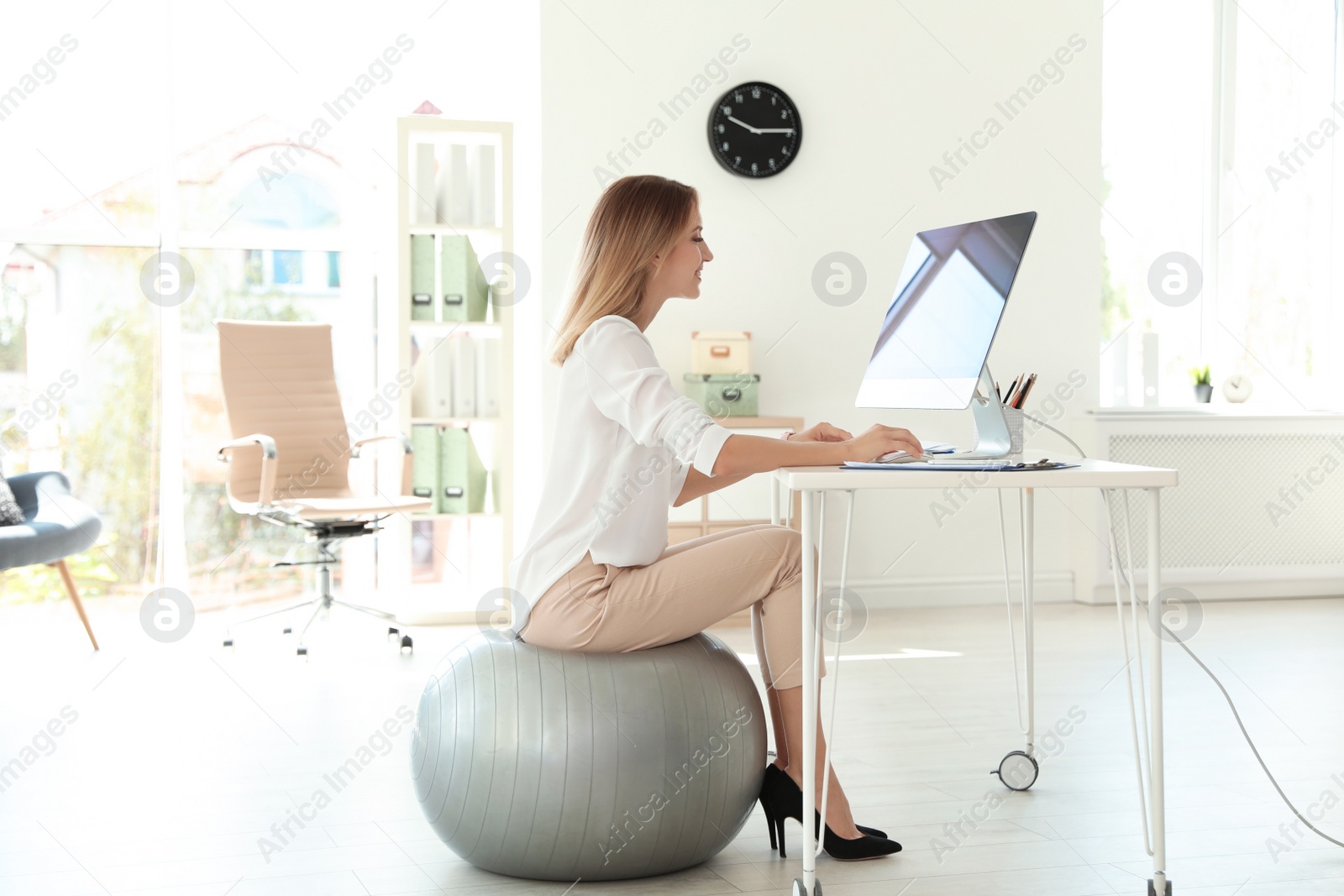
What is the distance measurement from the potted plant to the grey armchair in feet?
13.4

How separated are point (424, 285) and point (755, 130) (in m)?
1.32

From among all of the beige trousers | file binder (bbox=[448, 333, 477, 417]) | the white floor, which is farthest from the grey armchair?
the beige trousers

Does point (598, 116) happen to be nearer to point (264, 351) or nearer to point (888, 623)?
point (264, 351)

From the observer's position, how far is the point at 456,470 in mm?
4094

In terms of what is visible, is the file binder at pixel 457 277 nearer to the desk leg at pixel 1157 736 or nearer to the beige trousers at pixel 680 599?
the beige trousers at pixel 680 599

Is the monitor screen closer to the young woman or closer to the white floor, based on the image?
the young woman

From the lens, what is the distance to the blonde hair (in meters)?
1.92

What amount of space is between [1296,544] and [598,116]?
3.16m

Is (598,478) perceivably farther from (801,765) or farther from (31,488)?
(31,488)

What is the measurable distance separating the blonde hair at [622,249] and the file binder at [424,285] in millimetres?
2212

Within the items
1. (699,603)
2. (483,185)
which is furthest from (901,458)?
(483,185)

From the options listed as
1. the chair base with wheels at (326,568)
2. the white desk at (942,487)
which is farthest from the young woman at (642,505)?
the chair base with wheels at (326,568)

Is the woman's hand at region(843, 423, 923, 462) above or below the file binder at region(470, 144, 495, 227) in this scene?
below

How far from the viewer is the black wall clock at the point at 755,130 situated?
4215 millimetres
